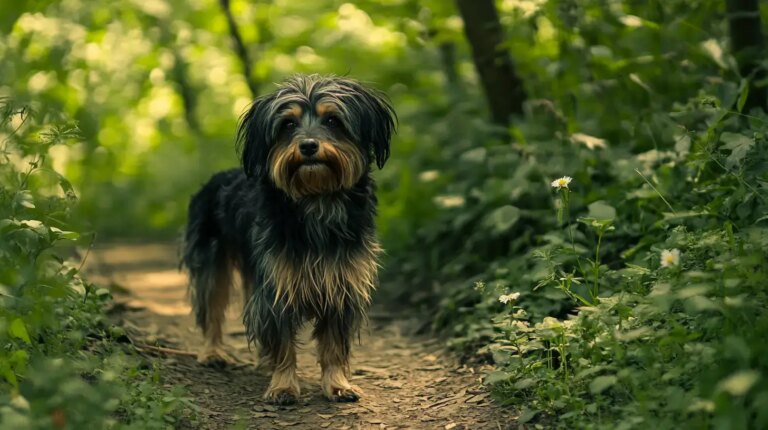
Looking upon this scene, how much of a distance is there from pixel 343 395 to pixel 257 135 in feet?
5.11

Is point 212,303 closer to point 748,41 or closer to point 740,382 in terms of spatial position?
point 740,382

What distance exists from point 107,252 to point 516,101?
5191 millimetres

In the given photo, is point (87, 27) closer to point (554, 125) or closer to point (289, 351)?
point (554, 125)

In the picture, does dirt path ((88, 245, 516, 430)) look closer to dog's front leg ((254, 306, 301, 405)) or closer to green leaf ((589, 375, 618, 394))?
dog's front leg ((254, 306, 301, 405))

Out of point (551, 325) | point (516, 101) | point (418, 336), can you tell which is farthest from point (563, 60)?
point (551, 325)

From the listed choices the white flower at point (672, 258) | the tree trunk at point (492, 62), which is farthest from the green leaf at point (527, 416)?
the tree trunk at point (492, 62)

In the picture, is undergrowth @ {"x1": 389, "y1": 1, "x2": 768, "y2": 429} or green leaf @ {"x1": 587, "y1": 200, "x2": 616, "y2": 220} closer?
undergrowth @ {"x1": 389, "y1": 1, "x2": 768, "y2": 429}

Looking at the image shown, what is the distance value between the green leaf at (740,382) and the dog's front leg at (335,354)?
8.15ft

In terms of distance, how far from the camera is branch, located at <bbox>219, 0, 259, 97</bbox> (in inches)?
432

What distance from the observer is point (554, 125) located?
7574 millimetres

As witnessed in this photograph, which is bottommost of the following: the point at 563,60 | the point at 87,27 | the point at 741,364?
the point at 741,364

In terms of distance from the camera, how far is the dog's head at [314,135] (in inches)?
188

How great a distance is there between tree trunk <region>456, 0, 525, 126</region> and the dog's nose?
3.57 m

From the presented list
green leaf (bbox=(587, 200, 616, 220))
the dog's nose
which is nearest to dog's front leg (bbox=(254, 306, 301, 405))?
the dog's nose
